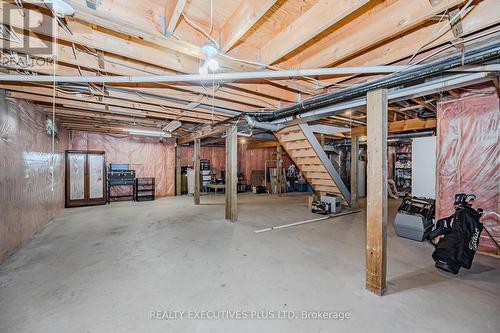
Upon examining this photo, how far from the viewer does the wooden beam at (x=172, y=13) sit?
1263mm

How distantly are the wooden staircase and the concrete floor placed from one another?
165 centimetres

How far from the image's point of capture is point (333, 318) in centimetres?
166

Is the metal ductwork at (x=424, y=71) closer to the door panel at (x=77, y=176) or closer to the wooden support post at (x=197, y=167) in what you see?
the wooden support post at (x=197, y=167)

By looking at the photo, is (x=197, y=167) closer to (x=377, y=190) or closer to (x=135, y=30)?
(x=135, y=30)

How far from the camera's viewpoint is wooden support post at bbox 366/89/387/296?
194 centimetres

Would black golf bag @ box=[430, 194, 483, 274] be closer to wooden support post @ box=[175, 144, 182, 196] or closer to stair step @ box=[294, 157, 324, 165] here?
stair step @ box=[294, 157, 324, 165]

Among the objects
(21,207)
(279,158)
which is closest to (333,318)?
(21,207)

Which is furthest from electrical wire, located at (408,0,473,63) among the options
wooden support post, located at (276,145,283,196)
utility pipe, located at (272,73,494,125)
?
wooden support post, located at (276,145,283,196)

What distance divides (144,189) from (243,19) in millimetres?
6818

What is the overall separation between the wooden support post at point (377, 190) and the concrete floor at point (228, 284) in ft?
0.62

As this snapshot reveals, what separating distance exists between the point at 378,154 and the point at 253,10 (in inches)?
60.4

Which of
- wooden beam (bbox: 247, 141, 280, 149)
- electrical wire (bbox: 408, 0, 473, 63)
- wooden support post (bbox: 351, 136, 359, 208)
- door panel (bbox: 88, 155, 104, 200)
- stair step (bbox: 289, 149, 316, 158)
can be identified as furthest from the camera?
wooden beam (bbox: 247, 141, 280, 149)

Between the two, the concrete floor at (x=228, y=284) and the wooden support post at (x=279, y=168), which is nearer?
the concrete floor at (x=228, y=284)

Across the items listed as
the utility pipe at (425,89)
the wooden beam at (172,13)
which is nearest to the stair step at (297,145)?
the utility pipe at (425,89)
